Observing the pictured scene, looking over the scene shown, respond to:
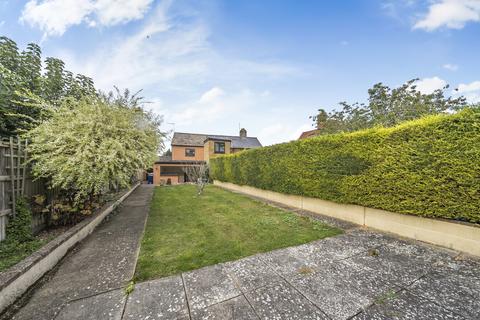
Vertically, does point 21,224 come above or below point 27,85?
below

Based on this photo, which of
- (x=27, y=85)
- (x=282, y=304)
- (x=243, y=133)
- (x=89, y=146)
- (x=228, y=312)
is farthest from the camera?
(x=243, y=133)

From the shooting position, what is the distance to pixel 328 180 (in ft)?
20.6

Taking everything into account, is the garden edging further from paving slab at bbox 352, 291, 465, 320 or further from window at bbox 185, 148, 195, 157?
window at bbox 185, 148, 195, 157

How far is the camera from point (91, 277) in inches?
112

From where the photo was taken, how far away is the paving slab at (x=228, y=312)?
203 centimetres

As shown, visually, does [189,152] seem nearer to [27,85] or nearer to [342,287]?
[27,85]

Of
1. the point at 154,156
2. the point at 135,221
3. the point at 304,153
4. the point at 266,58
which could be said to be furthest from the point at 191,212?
the point at 266,58

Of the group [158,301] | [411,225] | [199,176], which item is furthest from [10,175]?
[199,176]

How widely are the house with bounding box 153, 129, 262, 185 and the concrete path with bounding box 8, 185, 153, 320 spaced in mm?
17386

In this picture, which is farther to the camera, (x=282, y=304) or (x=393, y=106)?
(x=393, y=106)

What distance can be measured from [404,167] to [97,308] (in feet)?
20.6

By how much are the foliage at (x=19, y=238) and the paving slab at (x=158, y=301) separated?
83.4 inches

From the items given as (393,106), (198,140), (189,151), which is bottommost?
(189,151)

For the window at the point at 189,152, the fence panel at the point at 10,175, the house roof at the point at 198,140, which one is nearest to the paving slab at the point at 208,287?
the fence panel at the point at 10,175
